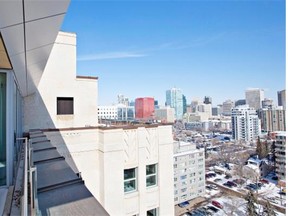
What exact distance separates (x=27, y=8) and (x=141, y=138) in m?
3.87

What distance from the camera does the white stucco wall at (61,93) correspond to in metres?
5.28

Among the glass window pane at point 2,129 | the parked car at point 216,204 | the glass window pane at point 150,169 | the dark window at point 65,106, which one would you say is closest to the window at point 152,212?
the glass window pane at point 150,169

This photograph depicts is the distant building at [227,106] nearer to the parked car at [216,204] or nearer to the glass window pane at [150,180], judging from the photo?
the parked car at [216,204]

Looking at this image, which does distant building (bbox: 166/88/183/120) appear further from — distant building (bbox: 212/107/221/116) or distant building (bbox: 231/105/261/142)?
distant building (bbox: 231/105/261/142)

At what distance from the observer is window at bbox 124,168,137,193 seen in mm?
4449

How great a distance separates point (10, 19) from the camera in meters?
1.02

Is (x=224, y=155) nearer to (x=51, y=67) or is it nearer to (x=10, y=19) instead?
(x=51, y=67)

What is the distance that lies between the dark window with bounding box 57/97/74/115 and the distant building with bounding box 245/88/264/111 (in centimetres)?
5814

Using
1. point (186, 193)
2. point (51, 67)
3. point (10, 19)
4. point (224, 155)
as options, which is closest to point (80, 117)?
point (51, 67)

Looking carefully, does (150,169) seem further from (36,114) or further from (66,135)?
(36,114)

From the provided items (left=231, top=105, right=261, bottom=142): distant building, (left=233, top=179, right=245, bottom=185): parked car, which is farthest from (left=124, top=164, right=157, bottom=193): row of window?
(left=231, top=105, right=261, bottom=142): distant building

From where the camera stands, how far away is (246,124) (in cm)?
4662

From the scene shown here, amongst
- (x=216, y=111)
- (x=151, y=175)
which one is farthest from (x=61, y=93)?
(x=216, y=111)

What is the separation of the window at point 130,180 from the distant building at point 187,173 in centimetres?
2088
